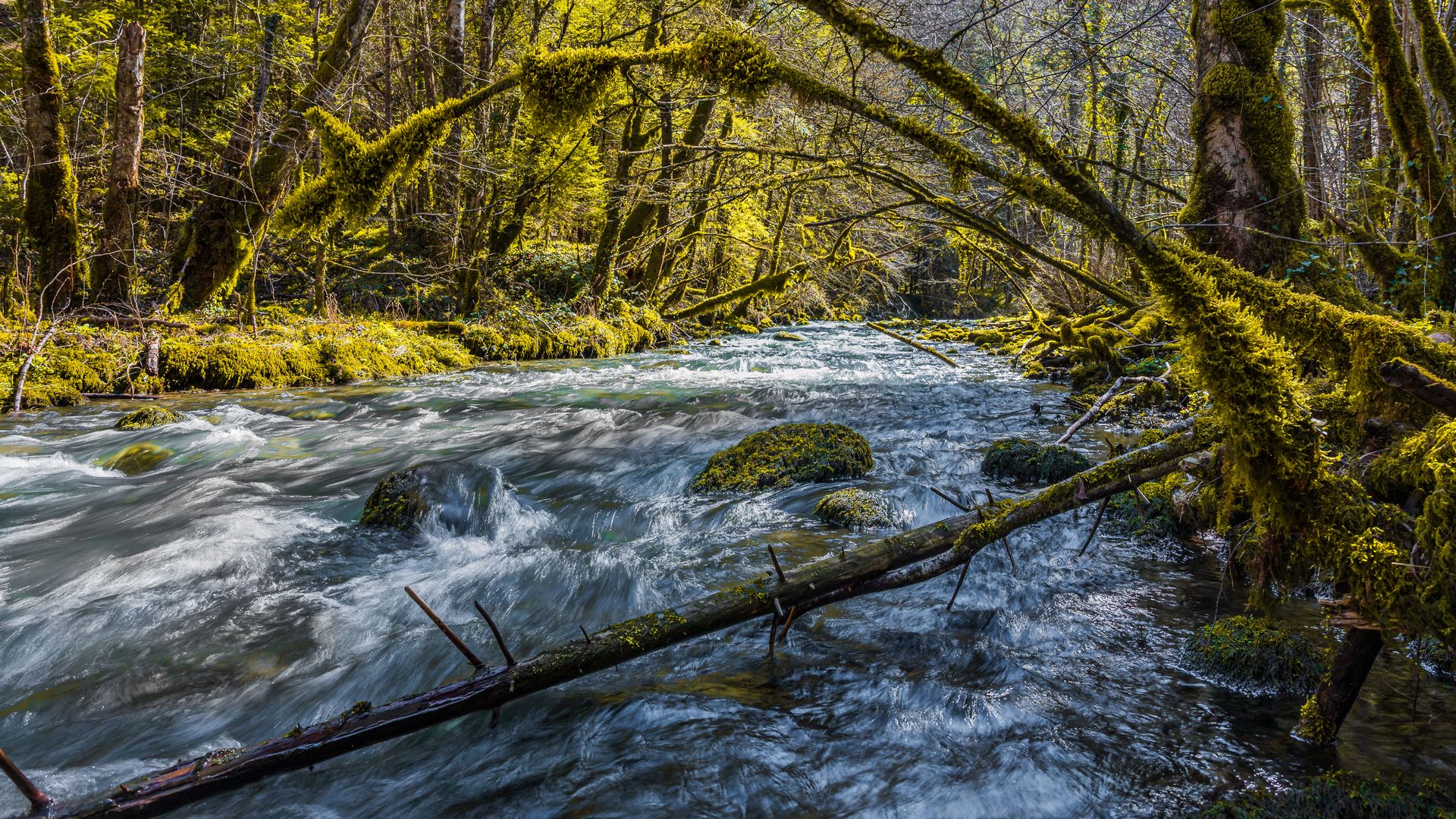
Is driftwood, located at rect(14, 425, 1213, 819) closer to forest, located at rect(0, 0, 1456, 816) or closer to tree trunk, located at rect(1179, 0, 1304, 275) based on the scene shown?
forest, located at rect(0, 0, 1456, 816)

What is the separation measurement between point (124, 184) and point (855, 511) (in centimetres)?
1184

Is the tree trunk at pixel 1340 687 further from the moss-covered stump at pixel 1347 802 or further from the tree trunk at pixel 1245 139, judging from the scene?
the tree trunk at pixel 1245 139

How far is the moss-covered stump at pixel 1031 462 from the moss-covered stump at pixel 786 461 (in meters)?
1.08

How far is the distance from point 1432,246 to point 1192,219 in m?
1.94

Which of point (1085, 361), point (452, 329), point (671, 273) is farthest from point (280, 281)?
point (1085, 361)

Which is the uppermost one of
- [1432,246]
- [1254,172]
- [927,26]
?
[927,26]

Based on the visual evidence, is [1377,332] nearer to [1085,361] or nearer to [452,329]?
[1085,361]

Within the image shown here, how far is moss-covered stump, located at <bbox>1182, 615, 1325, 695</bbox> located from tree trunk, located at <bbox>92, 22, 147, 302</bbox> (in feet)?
41.7

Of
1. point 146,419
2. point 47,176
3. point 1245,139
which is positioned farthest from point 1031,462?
point 47,176

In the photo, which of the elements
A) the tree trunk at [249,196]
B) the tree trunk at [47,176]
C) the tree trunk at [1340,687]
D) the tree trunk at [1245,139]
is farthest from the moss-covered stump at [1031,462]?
Result: the tree trunk at [47,176]

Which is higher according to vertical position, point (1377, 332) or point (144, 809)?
point (1377, 332)

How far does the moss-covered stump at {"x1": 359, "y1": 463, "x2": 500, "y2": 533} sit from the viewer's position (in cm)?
525

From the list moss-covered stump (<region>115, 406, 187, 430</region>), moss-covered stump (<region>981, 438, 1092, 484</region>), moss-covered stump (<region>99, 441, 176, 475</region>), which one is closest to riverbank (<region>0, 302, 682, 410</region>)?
moss-covered stump (<region>115, 406, 187, 430</region>)

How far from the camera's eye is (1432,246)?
5340 millimetres
